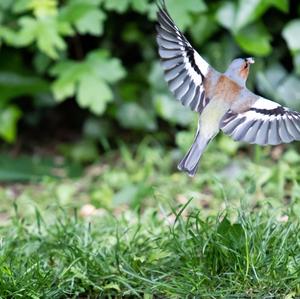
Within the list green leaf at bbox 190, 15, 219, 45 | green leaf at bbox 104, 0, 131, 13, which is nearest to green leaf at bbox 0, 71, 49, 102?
green leaf at bbox 104, 0, 131, 13

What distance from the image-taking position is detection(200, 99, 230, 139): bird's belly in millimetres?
2541

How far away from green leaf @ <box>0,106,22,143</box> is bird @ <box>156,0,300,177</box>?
10.0 ft

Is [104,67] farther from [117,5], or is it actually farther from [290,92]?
[290,92]

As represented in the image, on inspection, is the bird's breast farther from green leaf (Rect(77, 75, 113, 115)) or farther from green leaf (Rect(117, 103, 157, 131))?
green leaf (Rect(117, 103, 157, 131))

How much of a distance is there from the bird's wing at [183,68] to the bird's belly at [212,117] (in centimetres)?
3

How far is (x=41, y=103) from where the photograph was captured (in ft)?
19.0

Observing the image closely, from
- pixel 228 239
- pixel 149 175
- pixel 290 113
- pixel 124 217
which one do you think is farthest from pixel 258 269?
pixel 149 175

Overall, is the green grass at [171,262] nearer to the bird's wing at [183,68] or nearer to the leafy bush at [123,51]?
the bird's wing at [183,68]

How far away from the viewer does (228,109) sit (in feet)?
8.35

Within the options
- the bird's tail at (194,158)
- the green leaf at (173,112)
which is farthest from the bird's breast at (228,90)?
the green leaf at (173,112)

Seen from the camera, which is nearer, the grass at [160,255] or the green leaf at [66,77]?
the grass at [160,255]

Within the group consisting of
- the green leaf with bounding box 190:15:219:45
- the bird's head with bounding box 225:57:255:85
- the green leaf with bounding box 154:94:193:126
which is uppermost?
the bird's head with bounding box 225:57:255:85

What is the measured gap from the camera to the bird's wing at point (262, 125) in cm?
253

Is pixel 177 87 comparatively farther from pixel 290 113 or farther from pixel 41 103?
pixel 41 103
